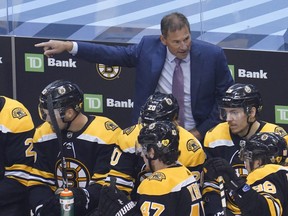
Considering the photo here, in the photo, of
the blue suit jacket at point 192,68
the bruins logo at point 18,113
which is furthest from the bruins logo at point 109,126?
the bruins logo at point 18,113

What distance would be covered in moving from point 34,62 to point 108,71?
1.94ft

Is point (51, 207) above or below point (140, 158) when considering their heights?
below

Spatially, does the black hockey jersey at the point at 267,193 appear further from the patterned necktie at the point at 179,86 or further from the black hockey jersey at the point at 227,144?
the patterned necktie at the point at 179,86

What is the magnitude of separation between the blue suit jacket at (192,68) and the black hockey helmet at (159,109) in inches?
21.3

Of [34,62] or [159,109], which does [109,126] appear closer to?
[159,109]

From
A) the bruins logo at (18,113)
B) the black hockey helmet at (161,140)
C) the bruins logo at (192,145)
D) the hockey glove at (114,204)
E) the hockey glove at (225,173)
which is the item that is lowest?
the hockey glove at (114,204)

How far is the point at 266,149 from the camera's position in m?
6.89

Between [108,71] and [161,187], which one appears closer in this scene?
[161,187]

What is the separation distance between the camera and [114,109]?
29.5ft

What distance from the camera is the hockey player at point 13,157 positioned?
25.1 feet

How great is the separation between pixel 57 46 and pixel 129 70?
1.18 metres

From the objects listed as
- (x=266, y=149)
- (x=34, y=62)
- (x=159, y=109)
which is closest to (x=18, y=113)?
(x=159, y=109)

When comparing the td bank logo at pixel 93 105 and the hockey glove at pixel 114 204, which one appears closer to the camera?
the hockey glove at pixel 114 204

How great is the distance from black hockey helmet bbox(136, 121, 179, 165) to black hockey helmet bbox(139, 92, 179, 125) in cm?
44
